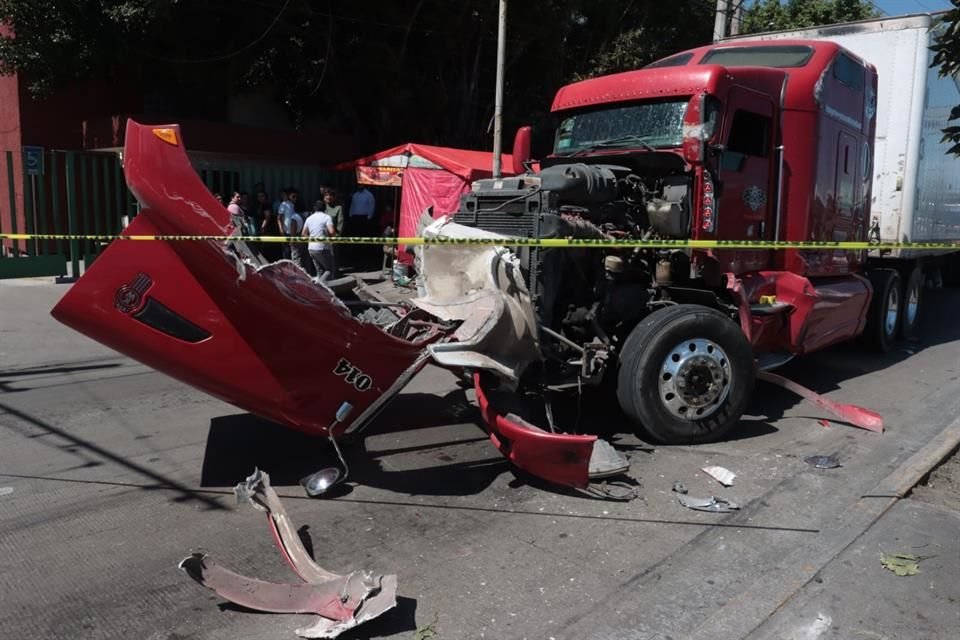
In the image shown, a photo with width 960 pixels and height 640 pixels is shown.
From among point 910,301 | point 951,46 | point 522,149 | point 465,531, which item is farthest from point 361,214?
point 465,531

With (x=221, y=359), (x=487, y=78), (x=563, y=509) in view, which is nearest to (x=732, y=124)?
(x=563, y=509)

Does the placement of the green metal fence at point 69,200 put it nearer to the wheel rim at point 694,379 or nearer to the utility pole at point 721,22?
the utility pole at point 721,22

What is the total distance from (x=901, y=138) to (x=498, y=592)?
8.13m

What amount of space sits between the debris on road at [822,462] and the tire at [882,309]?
13.9 ft

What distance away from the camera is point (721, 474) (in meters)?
4.92

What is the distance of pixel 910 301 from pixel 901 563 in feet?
24.1

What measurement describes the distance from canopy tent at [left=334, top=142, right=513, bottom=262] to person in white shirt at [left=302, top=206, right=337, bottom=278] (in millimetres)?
1810

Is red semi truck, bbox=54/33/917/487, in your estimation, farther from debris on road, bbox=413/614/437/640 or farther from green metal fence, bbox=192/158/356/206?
green metal fence, bbox=192/158/356/206

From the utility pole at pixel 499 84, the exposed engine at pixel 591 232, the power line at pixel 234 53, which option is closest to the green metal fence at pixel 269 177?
the power line at pixel 234 53

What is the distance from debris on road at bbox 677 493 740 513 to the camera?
4449 mm

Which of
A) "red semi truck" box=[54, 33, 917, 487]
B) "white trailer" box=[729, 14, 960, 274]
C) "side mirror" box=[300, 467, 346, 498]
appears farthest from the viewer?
"white trailer" box=[729, 14, 960, 274]

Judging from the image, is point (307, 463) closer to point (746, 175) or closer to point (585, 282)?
point (585, 282)

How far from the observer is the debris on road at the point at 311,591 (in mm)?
3150

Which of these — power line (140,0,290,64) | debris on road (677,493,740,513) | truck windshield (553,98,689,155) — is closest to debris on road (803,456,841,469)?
debris on road (677,493,740,513)
